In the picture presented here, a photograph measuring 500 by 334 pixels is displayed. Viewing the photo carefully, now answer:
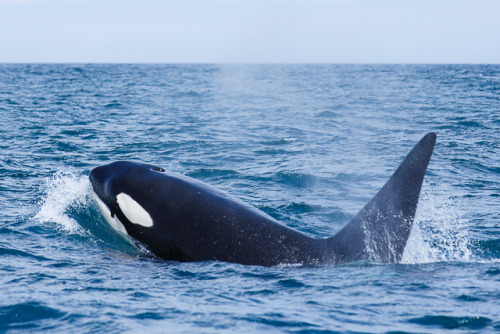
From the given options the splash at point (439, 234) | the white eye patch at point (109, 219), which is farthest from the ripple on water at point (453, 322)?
the white eye patch at point (109, 219)

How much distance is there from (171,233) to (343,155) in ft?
36.8

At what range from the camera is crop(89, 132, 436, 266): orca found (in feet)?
26.1

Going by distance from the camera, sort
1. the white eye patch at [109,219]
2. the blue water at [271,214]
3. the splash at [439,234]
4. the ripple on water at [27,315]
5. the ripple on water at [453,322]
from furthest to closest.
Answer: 1. the white eye patch at [109,219]
2. the splash at [439,234]
3. the blue water at [271,214]
4. the ripple on water at [27,315]
5. the ripple on water at [453,322]

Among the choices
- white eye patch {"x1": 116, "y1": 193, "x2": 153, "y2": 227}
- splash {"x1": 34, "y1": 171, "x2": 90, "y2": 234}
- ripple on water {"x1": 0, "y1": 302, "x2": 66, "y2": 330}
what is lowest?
ripple on water {"x1": 0, "y1": 302, "x2": 66, "y2": 330}

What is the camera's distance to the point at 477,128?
24594 millimetres

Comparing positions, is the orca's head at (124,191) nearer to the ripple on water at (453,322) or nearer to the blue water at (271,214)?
the blue water at (271,214)

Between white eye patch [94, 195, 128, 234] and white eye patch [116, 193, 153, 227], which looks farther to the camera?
white eye patch [94, 195, 128, 234]

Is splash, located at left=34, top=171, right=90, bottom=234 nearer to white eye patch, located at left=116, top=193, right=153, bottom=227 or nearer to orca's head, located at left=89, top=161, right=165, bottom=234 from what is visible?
orca's head, located at left=89, top=161, right=165, bottom=234

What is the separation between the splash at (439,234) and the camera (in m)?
9.23

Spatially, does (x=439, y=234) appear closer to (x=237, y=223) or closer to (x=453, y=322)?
(x=237, y=223)

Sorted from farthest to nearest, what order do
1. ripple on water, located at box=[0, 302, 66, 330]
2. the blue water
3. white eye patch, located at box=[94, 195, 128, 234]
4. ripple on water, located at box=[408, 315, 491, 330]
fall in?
1. white eye patch, located at box=[94, 195, 128, 234]
2. the blue water
3. ripple on water, located at box=[0, 302, 66, 330]
4. ripple on water, located at box=[408, 315, 491, 330]

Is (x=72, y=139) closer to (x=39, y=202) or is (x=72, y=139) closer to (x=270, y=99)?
(x=39, y=202)

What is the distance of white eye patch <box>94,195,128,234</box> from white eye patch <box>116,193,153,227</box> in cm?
38

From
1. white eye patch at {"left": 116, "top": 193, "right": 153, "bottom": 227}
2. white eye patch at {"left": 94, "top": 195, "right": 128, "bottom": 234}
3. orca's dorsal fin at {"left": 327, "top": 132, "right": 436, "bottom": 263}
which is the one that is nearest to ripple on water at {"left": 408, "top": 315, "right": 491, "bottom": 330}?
orca's dorsal fin at {"left": 327, "top": 132, "right": 436, "bottom": 263}
